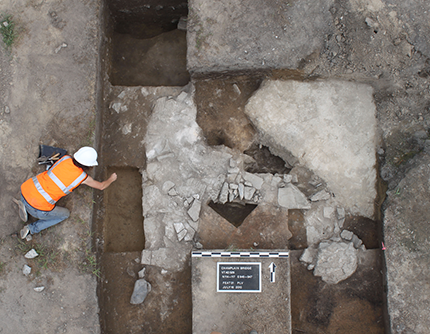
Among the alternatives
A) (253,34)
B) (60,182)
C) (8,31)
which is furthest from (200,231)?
(8,31)

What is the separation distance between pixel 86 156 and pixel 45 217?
0.73 meters

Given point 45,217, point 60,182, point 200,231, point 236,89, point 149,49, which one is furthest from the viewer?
point 149,49

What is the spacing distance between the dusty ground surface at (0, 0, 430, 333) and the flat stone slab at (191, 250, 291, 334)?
1.11 feet

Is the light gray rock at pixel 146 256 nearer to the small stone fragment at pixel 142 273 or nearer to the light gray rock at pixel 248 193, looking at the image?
the small stone fragment at pixel 142 273

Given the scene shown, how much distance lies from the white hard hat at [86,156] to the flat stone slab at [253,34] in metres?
1.29

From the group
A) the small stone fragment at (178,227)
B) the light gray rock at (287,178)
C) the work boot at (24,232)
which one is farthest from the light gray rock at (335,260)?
the work boot at (24,232)

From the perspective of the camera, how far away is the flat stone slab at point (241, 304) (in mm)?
2963

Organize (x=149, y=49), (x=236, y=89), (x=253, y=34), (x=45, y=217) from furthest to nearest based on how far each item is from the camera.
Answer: (x=149, y=49) → (x=236, y=89) → (x=253, y=34) → (x=45, y=217)

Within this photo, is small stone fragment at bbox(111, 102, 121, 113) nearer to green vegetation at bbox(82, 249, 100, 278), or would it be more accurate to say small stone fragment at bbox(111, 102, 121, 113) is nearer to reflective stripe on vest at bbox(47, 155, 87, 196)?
reflective stripe on vest at bbox(47, 155, 87, 196)

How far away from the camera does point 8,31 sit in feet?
10.4

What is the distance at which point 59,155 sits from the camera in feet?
10.0

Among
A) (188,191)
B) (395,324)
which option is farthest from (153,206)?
(395,324)

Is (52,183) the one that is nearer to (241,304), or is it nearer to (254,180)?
(254,180)

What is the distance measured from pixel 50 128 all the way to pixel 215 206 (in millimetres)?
1894
